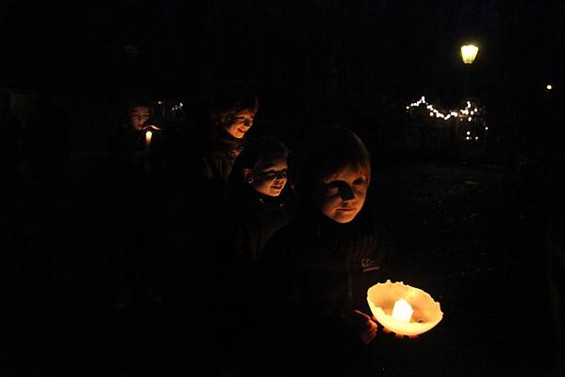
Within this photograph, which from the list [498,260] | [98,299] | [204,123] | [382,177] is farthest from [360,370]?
[382,177]

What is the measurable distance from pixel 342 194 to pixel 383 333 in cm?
56

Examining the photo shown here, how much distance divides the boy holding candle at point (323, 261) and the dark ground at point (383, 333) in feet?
0.78

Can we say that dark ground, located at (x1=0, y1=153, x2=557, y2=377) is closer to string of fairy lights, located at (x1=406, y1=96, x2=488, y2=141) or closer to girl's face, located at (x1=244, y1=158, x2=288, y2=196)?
girl's face, located at (x1=244, y1=158, x2=288, y2=196)

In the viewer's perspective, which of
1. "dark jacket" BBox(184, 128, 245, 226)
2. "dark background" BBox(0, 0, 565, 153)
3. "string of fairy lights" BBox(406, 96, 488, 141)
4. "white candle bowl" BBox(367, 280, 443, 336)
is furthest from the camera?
"string of fairy lights" BBox(406, 96, 488, 141)

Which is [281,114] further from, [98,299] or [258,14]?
[98,299]

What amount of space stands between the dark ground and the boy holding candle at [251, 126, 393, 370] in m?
0.24

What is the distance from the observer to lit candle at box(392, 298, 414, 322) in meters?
1.62

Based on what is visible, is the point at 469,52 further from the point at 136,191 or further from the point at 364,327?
the point at 364,327

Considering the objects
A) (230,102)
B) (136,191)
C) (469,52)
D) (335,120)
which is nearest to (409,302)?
(230,102)

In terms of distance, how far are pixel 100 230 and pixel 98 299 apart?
3.09 m

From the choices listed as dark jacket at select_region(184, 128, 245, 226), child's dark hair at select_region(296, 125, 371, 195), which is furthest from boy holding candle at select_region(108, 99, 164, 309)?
child's dark hair at select_region(296, 125, 371, 195)

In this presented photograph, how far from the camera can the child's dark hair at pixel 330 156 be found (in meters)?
1.77

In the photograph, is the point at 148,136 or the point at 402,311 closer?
the point at 402,311

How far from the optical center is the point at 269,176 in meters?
2.54
